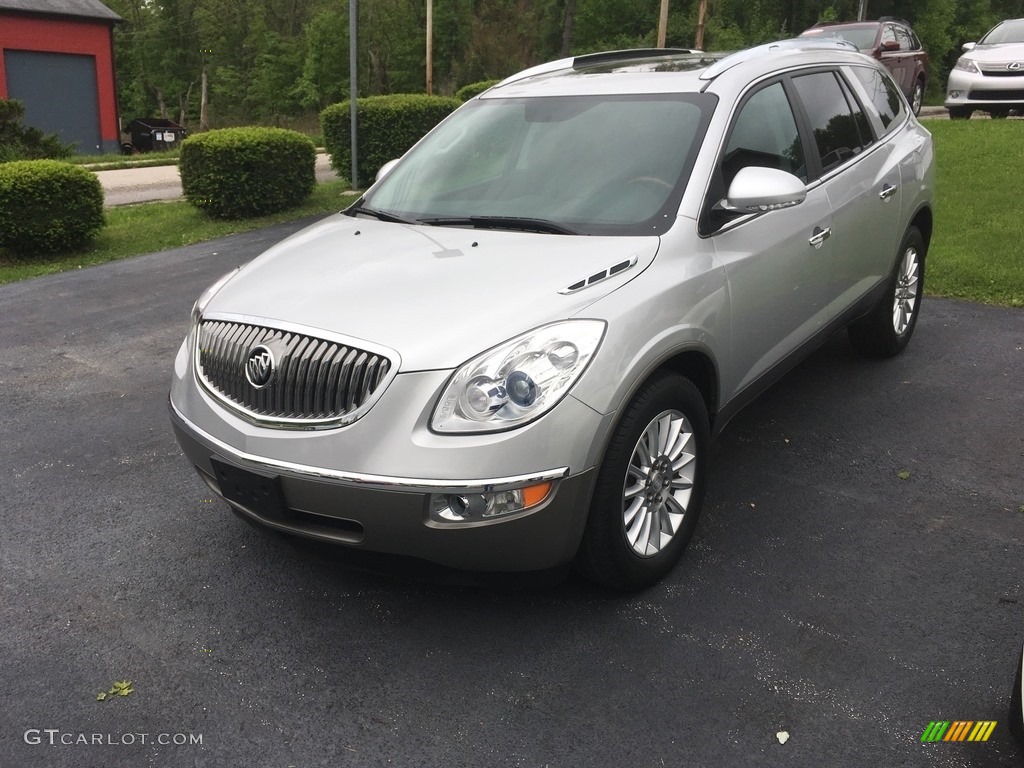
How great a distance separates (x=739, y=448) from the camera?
183 inches

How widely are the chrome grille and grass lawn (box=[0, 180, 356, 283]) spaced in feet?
24.0

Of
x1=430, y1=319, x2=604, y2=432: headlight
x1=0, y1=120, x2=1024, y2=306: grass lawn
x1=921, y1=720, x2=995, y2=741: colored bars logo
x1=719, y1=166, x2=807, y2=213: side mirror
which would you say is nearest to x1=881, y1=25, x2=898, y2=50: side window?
x1=0, y1=120, x2=1024, y2=306: grass lawn

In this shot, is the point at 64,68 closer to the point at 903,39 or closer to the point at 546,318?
the point at 903,39

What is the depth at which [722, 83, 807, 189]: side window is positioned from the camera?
384 centimetres

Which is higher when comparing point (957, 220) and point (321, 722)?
point (957, 220)

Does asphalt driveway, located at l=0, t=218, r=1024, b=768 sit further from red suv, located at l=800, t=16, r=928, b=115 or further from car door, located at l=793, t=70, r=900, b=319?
red suv, located at l=800, t=16, r=928, b=115

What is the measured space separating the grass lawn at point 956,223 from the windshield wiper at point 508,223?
4.97 metres

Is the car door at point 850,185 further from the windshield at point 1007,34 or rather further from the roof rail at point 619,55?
the windshield at point 1007,34

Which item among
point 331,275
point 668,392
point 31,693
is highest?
point 331,275

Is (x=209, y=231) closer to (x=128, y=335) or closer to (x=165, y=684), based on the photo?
(x=128, y=335)

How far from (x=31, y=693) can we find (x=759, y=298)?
9.92 feet

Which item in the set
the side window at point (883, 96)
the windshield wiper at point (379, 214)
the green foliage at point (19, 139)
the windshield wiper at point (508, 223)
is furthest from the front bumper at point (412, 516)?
the green foliage at point (19, 139)

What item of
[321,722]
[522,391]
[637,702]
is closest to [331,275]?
[522,391]

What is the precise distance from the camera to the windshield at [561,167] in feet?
11.9
